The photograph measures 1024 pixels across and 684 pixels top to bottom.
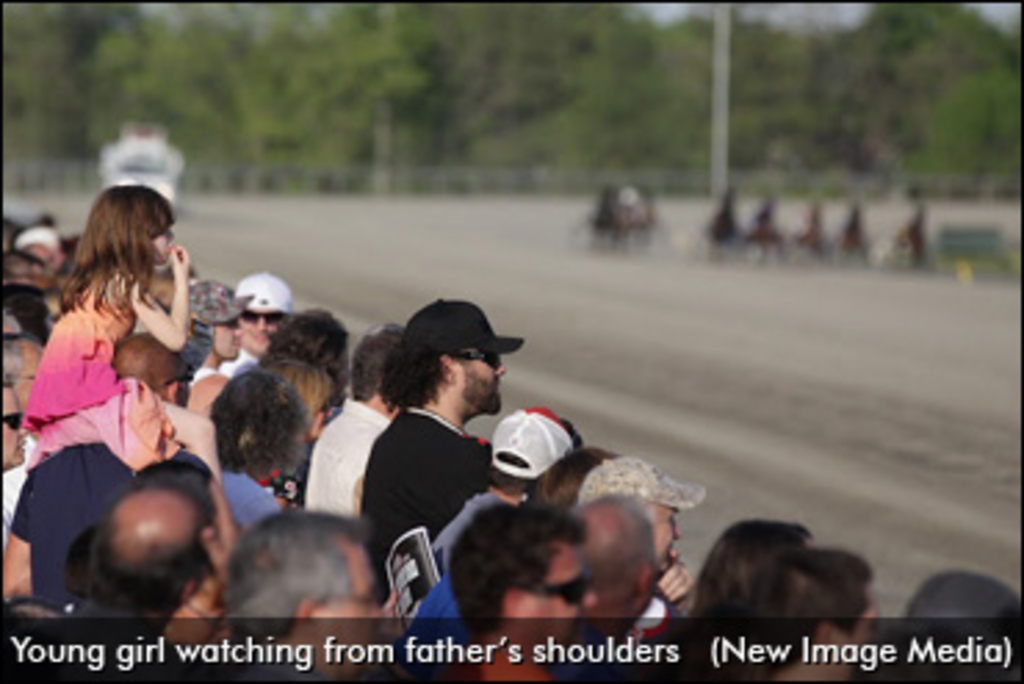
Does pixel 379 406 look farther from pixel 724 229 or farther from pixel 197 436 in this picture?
pixel 724 229

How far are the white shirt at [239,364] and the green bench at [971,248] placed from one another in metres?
30.8

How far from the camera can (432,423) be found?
5.19 m

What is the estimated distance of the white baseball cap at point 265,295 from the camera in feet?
24.6

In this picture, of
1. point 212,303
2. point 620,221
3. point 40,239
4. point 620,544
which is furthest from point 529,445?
point 620,221

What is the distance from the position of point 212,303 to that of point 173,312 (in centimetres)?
169

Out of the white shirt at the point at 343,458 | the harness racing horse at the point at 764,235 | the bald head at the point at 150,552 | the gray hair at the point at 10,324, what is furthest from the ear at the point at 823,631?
the harness racing horse at the point at 764,235

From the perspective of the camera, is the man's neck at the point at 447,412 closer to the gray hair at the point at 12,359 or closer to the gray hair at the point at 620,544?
the gray hair at the point at 620,544

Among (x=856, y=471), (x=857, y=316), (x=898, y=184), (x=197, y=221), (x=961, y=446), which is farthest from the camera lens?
(x=898, y=184)

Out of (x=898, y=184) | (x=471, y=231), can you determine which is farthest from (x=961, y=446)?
(x=898, y=184)

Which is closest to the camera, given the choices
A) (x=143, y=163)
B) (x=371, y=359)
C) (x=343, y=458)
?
(x=343, y=458)

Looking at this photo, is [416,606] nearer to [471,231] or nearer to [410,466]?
[410,466]

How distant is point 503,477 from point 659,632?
957mm

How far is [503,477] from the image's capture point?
16.3ft

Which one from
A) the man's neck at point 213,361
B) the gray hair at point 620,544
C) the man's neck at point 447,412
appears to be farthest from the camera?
the man's neck at point 213,361
